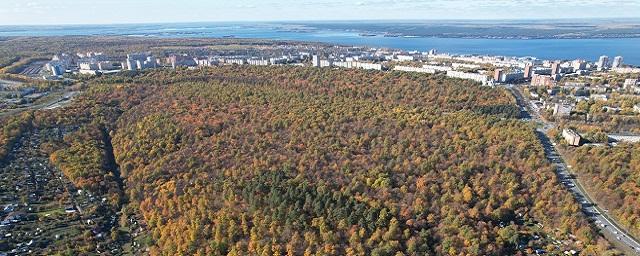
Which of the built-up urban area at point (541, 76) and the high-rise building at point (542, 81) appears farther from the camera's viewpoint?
the high-rise building at point (542, 81)

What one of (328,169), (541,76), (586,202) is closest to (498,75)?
(541,76)

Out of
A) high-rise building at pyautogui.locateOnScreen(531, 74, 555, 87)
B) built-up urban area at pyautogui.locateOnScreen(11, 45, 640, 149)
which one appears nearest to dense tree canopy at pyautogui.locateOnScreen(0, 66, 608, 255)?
built-up urban area at pyautogui.locateOnScreen(11, 45, 640, 149)

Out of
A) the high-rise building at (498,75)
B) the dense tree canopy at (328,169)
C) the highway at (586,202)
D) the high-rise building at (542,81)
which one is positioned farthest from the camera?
the high-rise building at (498,75)

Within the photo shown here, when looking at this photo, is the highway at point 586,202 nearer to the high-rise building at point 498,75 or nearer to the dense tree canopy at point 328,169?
the dense tree canopy at point 328,169

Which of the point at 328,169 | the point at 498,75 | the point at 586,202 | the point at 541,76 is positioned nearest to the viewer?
the point at 586,202

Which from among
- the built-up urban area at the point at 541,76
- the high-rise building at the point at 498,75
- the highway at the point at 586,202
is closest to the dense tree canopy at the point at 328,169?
the highway at the point at 586,202

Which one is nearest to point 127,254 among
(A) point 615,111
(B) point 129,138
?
(B) point 129,138

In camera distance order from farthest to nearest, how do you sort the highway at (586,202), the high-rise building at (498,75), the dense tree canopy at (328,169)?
the high-rise building at (498,75) < the dense tree canopy at (328,169) < the highway at (586,202)

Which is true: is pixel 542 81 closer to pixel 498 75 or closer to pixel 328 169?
pixel 498 75

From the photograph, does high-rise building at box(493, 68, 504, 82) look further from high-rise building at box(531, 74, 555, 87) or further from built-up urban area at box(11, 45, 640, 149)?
high-rise building at box(531, 74, 555, 87)
